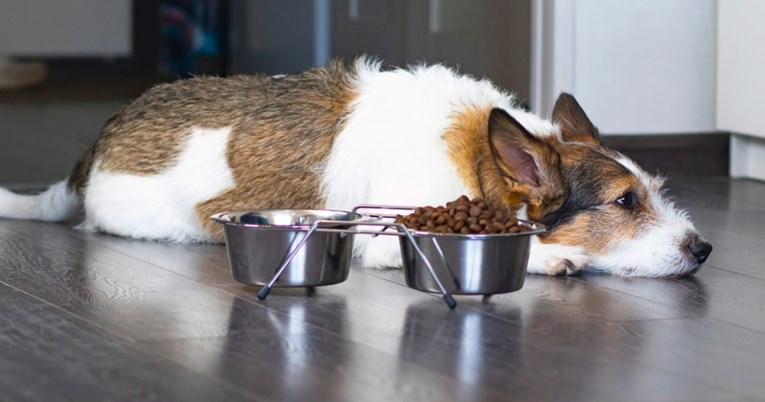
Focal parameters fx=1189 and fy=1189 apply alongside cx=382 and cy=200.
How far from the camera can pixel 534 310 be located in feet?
7.98

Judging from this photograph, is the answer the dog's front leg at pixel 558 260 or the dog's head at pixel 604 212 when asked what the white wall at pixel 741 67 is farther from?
the dog's front leg at pixel 558 260

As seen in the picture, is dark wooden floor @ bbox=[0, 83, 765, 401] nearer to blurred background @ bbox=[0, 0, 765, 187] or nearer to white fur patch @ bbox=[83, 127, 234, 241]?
white fur patch @ bbox=[83, 127, 234, 241]

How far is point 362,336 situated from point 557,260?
809 mm

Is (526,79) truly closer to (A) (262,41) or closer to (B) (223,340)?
(A) (262,41)

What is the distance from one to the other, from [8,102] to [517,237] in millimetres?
5798

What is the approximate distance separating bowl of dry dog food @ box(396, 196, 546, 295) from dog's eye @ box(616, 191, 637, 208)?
1.32ft

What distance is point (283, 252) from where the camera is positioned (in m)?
2.49

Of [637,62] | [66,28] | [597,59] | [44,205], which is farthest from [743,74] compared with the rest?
[66,28]

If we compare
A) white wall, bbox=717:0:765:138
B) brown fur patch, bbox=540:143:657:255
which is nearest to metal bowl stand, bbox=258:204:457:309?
brown fur patch, bbox=540:143:657:255

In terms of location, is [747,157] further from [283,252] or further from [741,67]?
[283,252]

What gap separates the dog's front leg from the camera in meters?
2.83

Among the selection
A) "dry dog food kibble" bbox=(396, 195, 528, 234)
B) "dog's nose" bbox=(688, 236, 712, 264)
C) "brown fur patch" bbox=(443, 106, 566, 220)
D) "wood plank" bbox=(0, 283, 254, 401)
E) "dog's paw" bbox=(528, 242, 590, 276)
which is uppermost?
"brown fur patch" bbox=(443, 106, 566, 220)

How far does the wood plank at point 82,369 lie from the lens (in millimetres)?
1775

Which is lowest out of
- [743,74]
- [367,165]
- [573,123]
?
[367,165]
